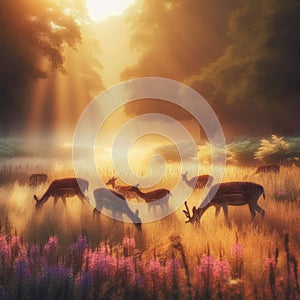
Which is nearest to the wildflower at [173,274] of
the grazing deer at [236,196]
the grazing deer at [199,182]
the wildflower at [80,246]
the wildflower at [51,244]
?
the wildflower at [80,246]

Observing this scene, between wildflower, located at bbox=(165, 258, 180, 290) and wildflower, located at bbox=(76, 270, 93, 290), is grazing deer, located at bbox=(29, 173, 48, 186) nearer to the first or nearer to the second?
wildflower, located at bbox=(76, 270, 93, 290)

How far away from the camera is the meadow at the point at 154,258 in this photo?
4719mm

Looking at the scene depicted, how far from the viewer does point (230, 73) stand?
2517 centimetres

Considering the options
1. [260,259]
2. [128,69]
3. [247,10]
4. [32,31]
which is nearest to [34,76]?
[32,31]

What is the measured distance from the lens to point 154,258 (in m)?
5.00

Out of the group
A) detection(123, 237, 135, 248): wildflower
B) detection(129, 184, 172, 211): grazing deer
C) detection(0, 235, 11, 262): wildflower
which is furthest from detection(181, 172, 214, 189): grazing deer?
detection(0, 235, 11, 262): wildflower

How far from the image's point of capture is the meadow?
4.72 m

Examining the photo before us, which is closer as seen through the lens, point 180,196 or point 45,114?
point 180,196

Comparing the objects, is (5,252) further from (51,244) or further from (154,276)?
(154,276)

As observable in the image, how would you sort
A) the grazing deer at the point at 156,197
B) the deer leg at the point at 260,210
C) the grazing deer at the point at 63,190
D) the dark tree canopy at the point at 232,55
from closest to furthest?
the deer leg at the point at 260,210
the grazing deer at the point at 156,197
the grazing deer at the point at 63,190
the dark tree canopy at the point at 232,55

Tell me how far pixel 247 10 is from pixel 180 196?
63.5ft

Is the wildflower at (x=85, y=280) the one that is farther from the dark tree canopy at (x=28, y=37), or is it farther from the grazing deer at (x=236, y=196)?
the dark tree canopy at (x=28, y=37)

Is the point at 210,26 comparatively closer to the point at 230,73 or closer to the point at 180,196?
the point at 230,73

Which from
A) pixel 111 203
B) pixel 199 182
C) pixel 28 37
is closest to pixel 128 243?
pixel 111 203
